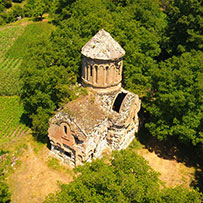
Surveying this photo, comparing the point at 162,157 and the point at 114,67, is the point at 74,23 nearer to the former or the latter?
the point at 114,67

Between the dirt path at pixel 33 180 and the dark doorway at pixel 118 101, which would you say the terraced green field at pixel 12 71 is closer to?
the dirt path at pixel 33 180

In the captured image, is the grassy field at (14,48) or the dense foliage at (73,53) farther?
the grassy field at (14,48)

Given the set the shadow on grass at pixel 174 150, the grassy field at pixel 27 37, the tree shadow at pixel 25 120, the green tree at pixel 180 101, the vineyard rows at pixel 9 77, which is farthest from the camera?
the grassy field at pixel 27 37

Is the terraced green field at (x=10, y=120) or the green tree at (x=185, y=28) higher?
the green tree at (x=185, y=28)

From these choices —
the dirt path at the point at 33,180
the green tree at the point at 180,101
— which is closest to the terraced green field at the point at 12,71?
the dirt path at the point at 33,180

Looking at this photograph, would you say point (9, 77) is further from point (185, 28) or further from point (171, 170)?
point (171, 170)

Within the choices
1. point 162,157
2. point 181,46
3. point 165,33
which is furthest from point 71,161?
point 165,33

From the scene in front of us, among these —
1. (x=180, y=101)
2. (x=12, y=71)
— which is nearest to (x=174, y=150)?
(x=180, y=101)
